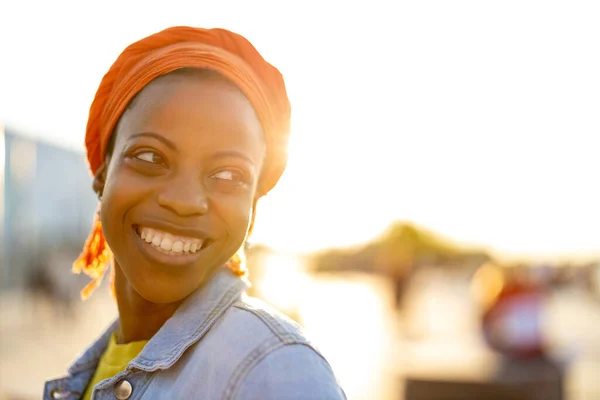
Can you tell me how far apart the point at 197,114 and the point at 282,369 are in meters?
0.74

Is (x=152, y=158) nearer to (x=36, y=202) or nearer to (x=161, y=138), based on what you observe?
(x=161, y=138)

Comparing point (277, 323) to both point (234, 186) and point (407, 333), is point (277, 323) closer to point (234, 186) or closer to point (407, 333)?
point (234, 186)

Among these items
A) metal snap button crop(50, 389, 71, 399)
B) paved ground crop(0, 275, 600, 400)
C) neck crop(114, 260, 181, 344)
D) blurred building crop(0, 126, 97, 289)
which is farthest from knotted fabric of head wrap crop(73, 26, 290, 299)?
blurred building crop(0, 126, 97, 289)

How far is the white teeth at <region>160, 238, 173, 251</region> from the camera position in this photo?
6.48 feet

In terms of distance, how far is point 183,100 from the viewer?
1987 millimetres

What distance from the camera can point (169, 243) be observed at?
198 cm

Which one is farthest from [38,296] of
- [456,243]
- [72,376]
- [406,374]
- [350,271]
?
[456,243]

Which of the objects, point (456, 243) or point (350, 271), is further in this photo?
point (456, 243)

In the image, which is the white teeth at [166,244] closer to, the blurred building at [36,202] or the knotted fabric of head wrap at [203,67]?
the knotted fabric of head wrap at [203,67]

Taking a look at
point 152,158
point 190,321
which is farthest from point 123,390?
point 152,158

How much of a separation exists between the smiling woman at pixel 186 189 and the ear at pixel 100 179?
22 cm

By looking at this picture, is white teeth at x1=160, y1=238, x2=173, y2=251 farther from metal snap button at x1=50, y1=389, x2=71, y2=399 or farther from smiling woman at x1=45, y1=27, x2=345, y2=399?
metal snap button at x1=50, y1=389, x2=71, y2=399

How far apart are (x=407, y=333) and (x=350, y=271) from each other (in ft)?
135

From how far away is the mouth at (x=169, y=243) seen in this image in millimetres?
1979
